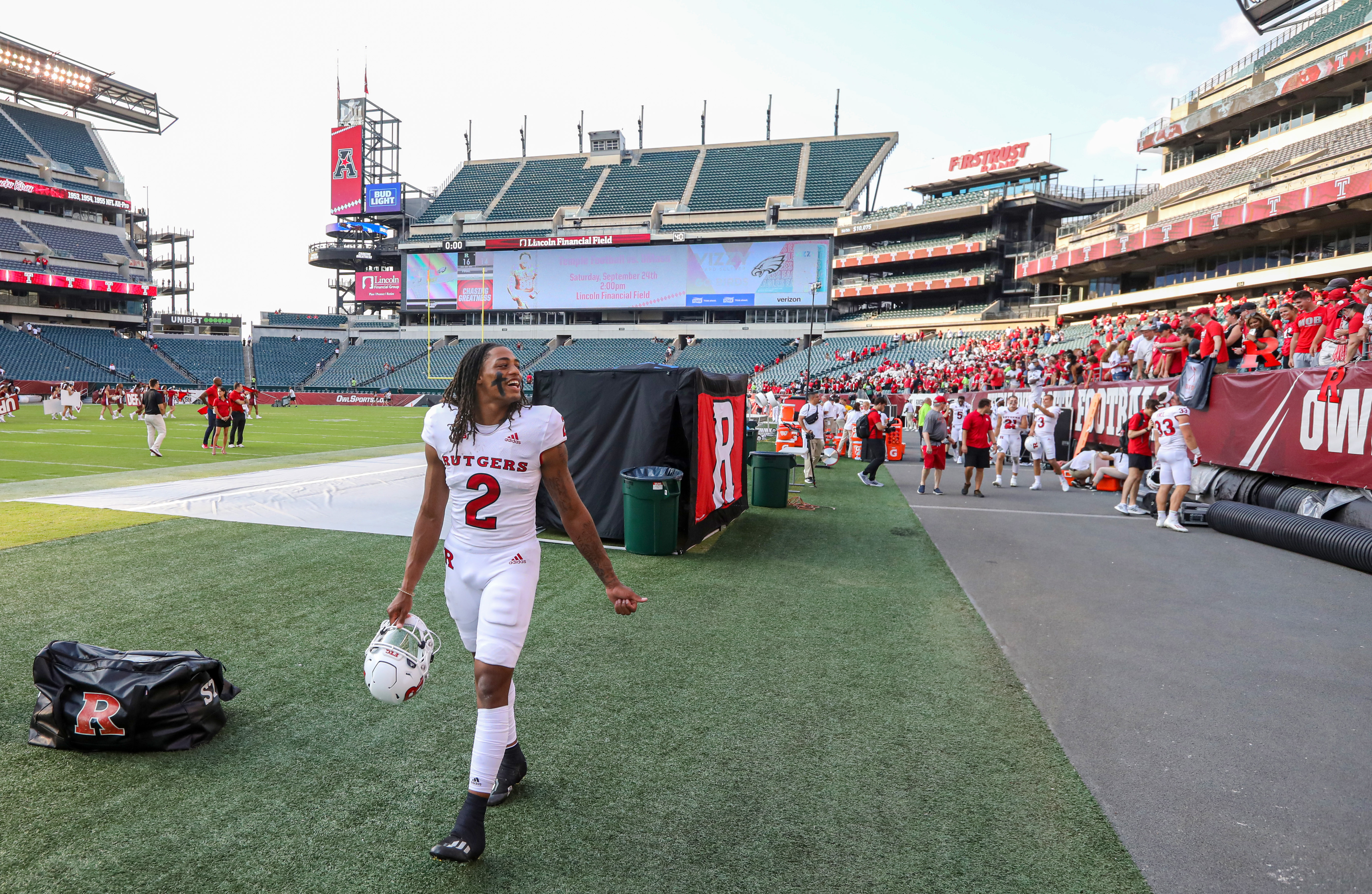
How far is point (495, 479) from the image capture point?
3.07 metres

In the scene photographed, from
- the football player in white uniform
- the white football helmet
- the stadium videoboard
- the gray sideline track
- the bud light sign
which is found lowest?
the gray sideline track

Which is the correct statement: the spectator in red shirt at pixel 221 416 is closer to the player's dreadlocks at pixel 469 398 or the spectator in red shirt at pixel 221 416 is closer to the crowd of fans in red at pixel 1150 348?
the player's dreadlocks at pixel 469 398

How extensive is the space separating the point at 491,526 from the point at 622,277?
197 feet

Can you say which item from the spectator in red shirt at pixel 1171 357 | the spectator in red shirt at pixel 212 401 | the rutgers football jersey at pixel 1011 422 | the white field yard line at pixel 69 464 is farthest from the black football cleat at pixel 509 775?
the spectator in red shirt at pixel 212 401

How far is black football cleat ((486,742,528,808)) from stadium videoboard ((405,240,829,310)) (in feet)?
183

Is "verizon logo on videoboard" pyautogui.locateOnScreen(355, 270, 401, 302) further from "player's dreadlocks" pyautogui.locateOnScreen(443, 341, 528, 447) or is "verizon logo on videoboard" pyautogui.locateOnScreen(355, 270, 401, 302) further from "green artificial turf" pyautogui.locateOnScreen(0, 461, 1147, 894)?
"player's dreadlocks" pyautogui.locateOnScreen(443, 341, 528, 447)

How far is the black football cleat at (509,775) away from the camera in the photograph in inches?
132

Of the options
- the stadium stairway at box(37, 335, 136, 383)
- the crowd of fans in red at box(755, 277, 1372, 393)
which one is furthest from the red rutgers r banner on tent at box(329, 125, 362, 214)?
the crowd of fans in red at box(755, 277, 1372, 393)

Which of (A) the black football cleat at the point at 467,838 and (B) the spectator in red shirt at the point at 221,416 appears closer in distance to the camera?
(A) the black football cleat at the point at 467,838

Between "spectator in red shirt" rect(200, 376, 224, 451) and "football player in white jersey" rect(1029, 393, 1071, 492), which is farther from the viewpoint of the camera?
"spectator in red shirt" rect(200, 376, 224, 451)

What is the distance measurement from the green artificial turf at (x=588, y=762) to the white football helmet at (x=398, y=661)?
0.57 metres

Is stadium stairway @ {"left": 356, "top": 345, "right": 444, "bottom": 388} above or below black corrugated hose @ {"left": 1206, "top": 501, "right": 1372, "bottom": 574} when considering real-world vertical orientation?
above

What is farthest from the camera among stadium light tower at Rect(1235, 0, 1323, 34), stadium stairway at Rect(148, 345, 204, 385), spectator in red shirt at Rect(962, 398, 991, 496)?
stadium stairway at Rect(148, 345, 204, 385)

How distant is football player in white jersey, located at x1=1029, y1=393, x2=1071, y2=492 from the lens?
16.1 metres
